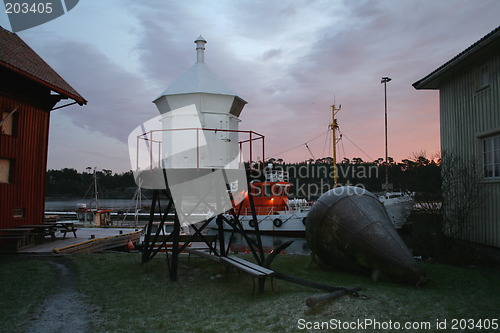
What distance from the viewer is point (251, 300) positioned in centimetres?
736

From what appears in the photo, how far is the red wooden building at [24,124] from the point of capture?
46.1 feet

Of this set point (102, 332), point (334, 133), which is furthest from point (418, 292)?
point (334, 133)

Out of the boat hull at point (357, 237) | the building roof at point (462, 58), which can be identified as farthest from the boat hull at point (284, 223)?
the boat hull at point (357, 237)

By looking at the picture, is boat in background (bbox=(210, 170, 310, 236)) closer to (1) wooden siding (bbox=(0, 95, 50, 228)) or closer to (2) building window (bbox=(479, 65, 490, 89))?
(1) wooden siding (bbox=(0, 95, 50, 228))

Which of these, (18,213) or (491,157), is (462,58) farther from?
(18,213)

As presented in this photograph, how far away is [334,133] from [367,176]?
3767 cm

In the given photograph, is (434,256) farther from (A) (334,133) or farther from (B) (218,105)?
(A) (334,133)

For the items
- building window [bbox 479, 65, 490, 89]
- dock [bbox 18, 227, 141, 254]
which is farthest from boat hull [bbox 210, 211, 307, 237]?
building window [bbox 479, 65, 490, 89]

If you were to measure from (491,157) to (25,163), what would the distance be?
673 inches

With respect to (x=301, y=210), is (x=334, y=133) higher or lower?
higher

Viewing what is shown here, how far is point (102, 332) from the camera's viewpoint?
588 centimetres

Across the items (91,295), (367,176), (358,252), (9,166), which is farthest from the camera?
(367,176)

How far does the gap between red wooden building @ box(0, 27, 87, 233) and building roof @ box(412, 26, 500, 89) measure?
1454cm

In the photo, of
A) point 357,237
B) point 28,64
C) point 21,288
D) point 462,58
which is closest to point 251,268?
point 357,237
